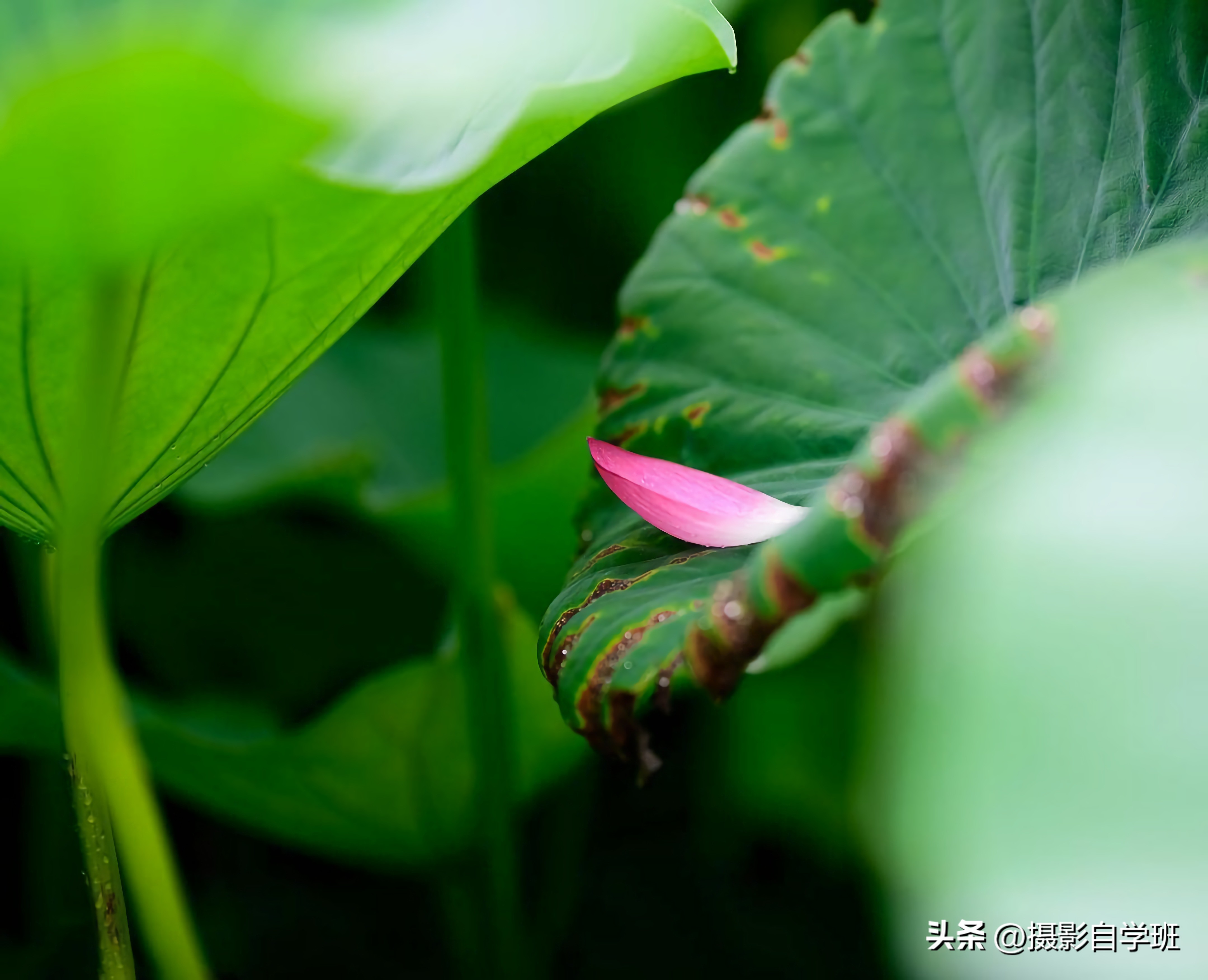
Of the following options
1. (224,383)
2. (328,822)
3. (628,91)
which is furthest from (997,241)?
(328,822)

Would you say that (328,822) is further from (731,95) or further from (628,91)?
(731,95)

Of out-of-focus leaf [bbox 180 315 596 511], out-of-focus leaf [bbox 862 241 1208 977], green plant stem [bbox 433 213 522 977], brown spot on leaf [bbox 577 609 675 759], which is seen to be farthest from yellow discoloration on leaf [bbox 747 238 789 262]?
out-of-focus leaf [bbox 180 315 596 511]

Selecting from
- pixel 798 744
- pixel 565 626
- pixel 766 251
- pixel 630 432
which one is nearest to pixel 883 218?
pixel 766 251

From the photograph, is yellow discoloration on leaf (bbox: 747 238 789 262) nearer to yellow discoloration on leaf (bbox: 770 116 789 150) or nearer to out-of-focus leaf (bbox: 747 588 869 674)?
yellow discoloration on leaf (bbox: 770 116 789 150)

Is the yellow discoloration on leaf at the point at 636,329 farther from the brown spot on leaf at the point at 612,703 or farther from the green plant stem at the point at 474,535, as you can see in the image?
the brown spot on leaf at the point at 612,703

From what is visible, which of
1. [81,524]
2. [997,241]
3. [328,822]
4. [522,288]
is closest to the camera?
[81,524]
